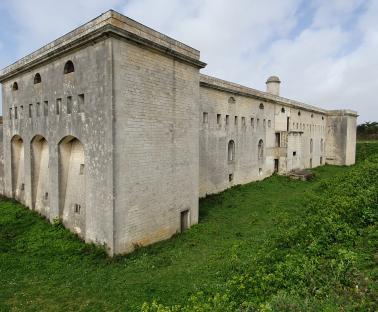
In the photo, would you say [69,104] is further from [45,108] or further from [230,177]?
[230,177]

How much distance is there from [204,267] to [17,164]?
13.9 m

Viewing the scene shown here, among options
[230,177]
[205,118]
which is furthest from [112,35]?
[230,177]

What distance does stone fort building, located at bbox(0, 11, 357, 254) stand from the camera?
33.5ft

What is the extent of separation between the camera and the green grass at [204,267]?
5.57m

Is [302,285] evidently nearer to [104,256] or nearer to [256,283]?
[256,283]

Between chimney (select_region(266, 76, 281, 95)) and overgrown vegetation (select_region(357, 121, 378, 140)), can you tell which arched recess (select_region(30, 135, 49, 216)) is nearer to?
chimney (select_region(266, 76, 281, 95))

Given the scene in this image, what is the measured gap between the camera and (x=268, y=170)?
25938 millimetres

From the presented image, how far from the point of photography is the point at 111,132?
994cm

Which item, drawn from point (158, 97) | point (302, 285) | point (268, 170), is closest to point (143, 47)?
point (158, 97)

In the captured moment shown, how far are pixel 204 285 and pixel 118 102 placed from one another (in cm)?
660

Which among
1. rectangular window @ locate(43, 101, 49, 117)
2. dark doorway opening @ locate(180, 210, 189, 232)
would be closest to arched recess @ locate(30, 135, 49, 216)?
rectangular window @ locate(43, 101, 49, 117)

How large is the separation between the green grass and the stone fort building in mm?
1093

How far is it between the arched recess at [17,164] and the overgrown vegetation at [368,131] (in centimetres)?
5446

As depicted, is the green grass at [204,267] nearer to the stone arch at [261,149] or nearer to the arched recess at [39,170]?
the arched recess at [39,170]
